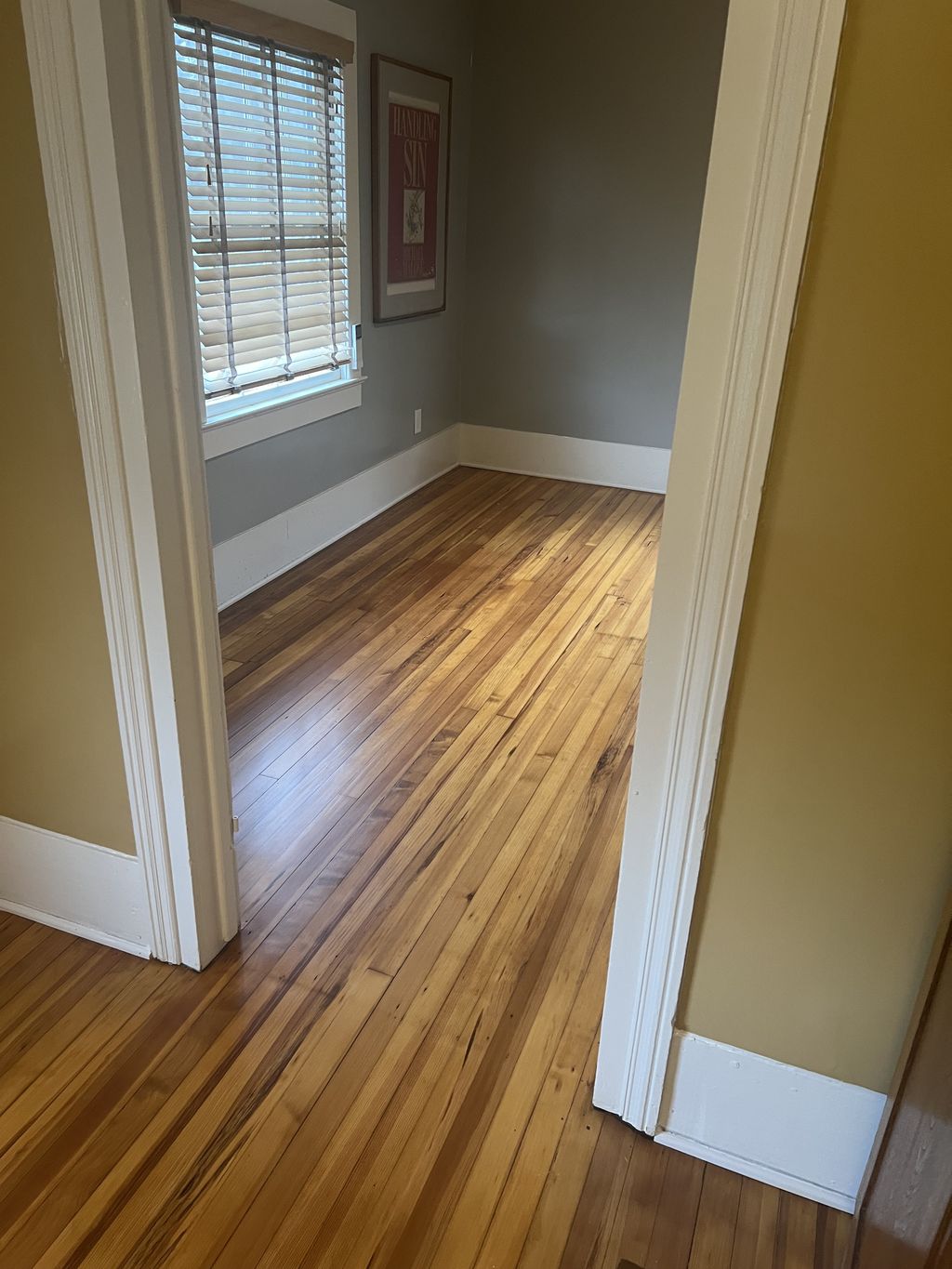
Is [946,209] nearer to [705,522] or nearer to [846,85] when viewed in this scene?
[846,85]

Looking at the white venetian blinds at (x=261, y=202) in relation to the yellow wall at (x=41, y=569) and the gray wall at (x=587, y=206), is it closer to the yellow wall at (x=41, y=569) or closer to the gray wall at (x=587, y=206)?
the gray wall at (x=587, y=206)

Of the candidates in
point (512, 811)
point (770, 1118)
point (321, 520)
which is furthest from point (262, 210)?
point (770, 1118)

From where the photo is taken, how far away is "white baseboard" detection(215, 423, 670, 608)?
3512 millimetres

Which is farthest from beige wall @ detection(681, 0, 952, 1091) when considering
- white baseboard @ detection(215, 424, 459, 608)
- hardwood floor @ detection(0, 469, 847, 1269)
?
white baseboard @ detection(215, 424, 459, 608)

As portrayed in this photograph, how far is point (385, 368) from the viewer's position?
420cm

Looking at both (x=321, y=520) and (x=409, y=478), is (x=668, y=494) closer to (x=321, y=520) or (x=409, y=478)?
(x=321, y=520)

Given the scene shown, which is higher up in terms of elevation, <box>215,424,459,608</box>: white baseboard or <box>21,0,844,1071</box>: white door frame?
<box>21,0,844,1071</box>: white door frame

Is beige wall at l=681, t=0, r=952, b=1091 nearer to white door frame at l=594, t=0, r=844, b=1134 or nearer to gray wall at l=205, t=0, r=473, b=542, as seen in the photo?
white door frame at l=594, t=0, r=844, b=1134

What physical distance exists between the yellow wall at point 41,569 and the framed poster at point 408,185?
2.71 meters

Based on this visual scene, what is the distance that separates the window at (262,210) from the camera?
9.36 feet

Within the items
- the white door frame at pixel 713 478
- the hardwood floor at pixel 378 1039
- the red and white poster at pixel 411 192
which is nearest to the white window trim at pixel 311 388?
the red and white poster at pixel 411 192

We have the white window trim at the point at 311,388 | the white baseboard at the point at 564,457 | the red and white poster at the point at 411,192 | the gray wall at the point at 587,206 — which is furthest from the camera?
the white baseboard at the point at 564,457

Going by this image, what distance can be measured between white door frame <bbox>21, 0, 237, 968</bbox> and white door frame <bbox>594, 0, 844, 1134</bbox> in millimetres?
790

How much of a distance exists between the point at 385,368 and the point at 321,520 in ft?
2.63
